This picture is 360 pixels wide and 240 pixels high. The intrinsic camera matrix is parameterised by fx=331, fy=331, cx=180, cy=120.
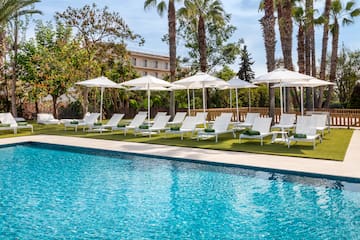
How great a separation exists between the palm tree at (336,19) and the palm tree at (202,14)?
7.89 m

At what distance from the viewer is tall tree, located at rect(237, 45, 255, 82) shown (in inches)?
1519

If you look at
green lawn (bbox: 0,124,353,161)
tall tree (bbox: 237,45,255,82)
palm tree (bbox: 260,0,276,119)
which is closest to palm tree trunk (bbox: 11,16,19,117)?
green lawn (bbox: 0,124,353,161)

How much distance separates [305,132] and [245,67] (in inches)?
1139

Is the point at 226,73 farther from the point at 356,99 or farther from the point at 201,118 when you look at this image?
the point at 201,118

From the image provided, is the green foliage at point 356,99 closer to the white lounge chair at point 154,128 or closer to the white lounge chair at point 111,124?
the white lounge chair at point 154,128

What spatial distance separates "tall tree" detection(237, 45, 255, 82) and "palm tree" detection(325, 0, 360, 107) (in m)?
15.3

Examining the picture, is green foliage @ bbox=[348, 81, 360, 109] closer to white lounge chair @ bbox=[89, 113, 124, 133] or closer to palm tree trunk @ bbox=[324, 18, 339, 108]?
palm tree trunk @ bbox=[324, 18, 339, 108]

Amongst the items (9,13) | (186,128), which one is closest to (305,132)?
(186,128)

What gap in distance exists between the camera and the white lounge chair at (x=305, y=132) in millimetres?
10359

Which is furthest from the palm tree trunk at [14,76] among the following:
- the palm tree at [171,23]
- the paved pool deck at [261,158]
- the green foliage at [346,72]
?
the green foliage at [346,72]

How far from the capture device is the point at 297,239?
4.61 metres

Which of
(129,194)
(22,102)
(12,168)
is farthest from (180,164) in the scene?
(22,102)

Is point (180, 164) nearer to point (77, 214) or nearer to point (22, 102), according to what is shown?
point (77, 214)

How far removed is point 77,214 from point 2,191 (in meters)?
2.44
